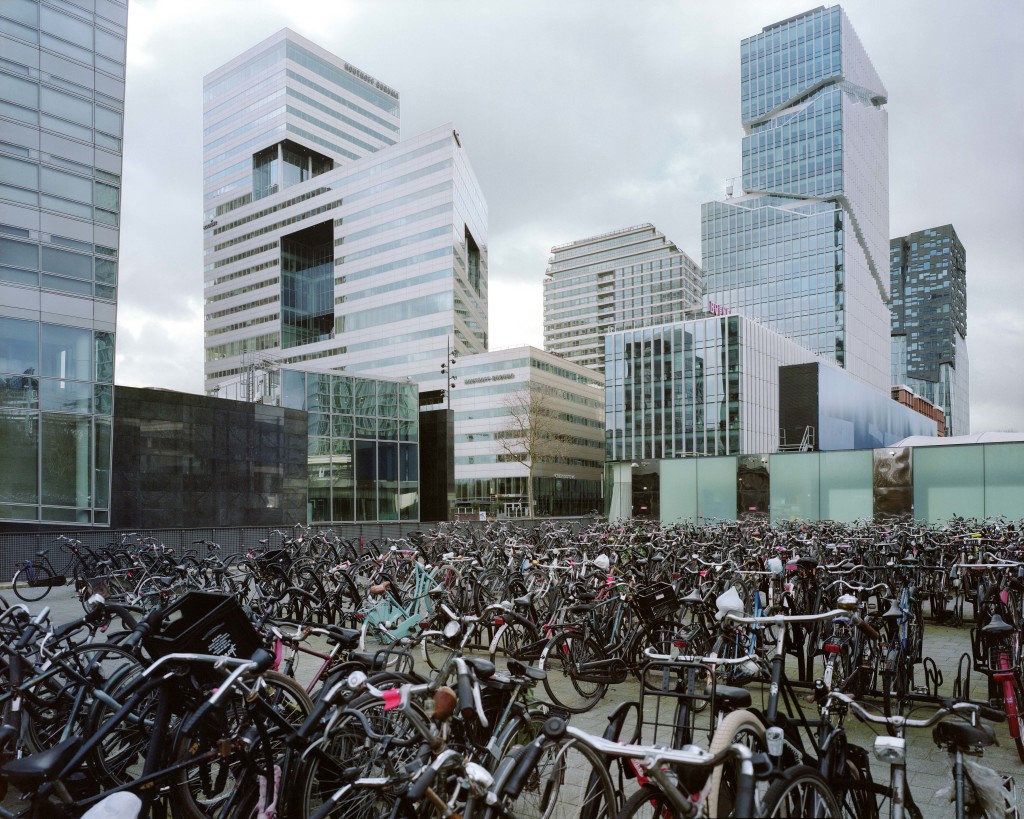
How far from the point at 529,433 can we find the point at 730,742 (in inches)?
2016

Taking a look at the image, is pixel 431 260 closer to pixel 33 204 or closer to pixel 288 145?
pixel 288 145

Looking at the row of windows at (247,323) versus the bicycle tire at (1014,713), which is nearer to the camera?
the bicycle tire at (1014,713)

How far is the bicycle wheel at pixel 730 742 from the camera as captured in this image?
2.44 metres

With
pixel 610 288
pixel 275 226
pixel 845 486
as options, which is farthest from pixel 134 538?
pixel 610 288

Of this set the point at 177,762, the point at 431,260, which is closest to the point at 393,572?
the point at 177,762

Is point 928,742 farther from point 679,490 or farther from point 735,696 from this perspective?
point 679,490

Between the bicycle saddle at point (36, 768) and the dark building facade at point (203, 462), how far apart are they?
20.0 meters

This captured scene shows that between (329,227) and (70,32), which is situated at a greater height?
(329,227)

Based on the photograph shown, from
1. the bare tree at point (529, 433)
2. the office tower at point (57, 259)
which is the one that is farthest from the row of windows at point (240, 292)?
the office tower at point (57, 259)

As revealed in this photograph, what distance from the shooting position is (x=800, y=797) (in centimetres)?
229

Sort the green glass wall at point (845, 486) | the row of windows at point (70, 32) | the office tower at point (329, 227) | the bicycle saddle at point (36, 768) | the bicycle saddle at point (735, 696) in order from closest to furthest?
1. the bicycle saddle at point (36, 768)
2. the bicycle saddle at point (735, 696)
3. the row of windows at point (70, 32)
4. the green glass wall at point (845, 486)
5. the office tower at point (329, 227)

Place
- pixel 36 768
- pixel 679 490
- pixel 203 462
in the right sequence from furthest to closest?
pixel 679 490
pixel 203 462
pixel 36 768

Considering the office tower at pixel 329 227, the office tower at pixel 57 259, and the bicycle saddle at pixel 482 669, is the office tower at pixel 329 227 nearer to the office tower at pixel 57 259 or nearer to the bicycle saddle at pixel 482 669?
the office tower at pixel 57 259

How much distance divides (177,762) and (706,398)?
196ft
